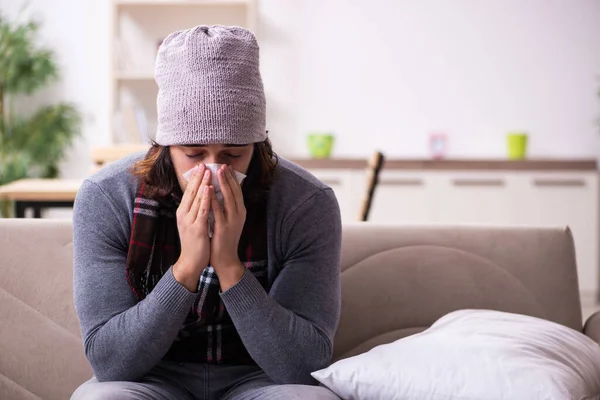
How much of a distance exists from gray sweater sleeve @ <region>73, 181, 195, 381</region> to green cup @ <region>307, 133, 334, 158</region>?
417cm

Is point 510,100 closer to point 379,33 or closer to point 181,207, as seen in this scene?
point 379,33

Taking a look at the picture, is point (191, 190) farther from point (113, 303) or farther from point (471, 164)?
point (471, 164)

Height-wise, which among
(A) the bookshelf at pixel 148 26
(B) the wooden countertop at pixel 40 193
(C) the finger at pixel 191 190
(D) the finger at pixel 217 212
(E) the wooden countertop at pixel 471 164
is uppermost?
(A) the bookshelf at pixel 148 26

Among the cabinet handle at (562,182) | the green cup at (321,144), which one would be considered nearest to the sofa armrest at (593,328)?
the cabinet handle at (562,182)

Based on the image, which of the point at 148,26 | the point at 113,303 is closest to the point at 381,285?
the point at 113,303

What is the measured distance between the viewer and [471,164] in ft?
18.2

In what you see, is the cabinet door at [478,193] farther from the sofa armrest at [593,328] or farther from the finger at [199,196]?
the finger at [199,196]

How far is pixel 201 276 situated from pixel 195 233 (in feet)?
0.48

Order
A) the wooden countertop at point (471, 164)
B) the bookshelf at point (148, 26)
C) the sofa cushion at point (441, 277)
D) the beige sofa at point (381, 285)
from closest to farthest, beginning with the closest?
the beige sofa at point (381, 285), the sofa cushion at point (441, 277), the wooden countertop at point (471, 164), the bookshelf at point (148, 26)

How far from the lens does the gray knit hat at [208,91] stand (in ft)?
5.10

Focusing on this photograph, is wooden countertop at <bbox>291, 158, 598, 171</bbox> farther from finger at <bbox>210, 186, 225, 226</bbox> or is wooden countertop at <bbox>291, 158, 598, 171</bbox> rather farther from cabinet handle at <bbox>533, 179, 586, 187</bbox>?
finger at <bbox>210, 186, 225, 226</bbox>

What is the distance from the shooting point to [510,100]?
6051 millimetres

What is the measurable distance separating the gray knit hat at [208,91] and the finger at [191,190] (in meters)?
0.06

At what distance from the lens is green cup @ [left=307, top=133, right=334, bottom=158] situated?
228 inches
